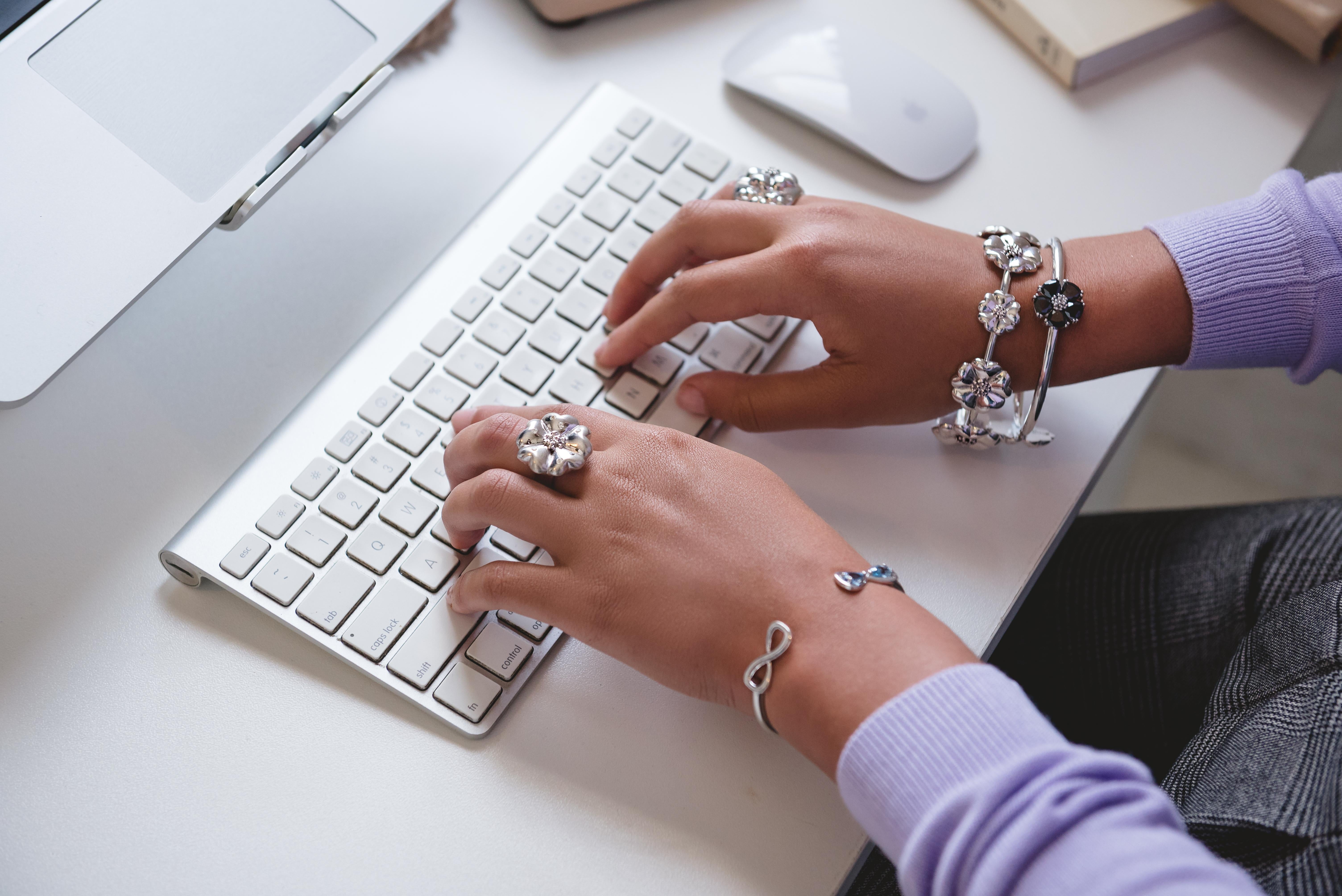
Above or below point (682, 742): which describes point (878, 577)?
above

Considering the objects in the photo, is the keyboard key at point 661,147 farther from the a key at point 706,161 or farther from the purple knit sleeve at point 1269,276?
the purple knit sleeve at point 1269,276

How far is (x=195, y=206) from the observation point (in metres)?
0.54

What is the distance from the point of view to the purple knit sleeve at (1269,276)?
59cm

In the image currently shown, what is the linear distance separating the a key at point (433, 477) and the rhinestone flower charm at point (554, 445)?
0.22 feet

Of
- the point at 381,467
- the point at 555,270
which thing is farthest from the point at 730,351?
the point at 381,467

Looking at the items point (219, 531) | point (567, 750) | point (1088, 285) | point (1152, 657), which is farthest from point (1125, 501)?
point (219, 531)

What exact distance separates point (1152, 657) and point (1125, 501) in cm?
76

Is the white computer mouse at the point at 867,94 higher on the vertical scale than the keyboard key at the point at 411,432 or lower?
higher

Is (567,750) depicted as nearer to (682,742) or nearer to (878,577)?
(682,742)

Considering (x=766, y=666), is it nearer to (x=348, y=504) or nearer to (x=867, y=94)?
(x=348, y=504)

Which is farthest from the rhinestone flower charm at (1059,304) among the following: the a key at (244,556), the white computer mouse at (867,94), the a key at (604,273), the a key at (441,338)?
the a key at (244,556)

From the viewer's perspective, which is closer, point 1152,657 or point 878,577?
point 878,577

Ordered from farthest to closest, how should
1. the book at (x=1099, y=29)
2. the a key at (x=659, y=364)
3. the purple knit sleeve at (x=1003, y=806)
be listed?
the book at (x=1099, y=29) → the a key at (x=659, y=364) → the purple knit sleeve at (x=1003, y=806)

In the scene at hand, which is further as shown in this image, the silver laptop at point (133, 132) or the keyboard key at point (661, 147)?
the keyboard key at point (661, 147)
